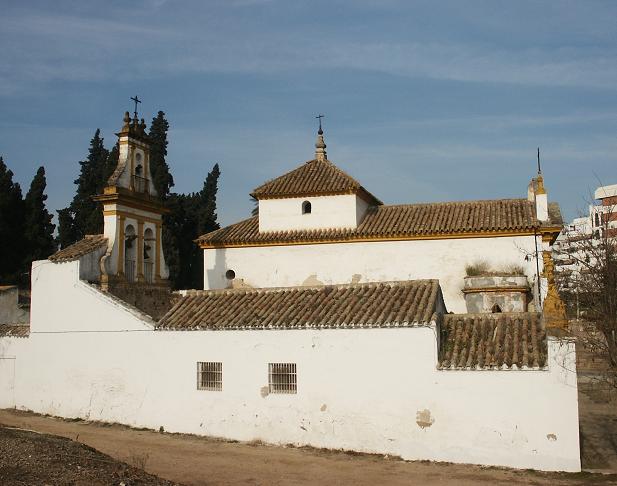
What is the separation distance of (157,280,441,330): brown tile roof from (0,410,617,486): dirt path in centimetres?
267

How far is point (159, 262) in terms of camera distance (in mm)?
20266

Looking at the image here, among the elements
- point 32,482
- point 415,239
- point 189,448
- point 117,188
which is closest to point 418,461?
point 189,448

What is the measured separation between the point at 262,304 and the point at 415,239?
22.9 ft

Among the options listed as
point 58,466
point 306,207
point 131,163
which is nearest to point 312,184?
point 306,207

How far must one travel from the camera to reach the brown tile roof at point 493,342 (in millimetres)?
13008

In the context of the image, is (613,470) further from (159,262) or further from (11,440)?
(159,262)

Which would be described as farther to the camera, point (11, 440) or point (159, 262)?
point (159, 262)

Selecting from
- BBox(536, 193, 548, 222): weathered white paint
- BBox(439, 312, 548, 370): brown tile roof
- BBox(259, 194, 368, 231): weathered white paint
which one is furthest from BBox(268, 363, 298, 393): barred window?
BBox(536, 193, 548, 222): weathered white paint

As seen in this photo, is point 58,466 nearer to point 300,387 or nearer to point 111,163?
point 300,387

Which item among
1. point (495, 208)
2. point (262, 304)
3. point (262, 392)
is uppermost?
point (495, 208)

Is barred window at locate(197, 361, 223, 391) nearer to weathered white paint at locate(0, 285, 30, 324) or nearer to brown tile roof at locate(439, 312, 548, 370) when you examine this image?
brown tile roof at locate(439, 312, 548, 370)

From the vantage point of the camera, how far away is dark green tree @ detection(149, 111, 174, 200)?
38.1 metres

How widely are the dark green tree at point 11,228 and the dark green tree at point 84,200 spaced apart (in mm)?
2453

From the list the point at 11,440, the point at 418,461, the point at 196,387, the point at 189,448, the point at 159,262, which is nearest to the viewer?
the point at 11,440
